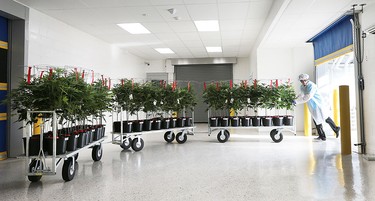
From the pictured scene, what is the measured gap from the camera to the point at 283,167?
3670mm

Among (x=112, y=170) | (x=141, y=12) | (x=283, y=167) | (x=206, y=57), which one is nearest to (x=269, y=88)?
(x=283, y=167)

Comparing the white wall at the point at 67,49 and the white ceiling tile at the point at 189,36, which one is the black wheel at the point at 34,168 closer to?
the white wall at the point at 67,49

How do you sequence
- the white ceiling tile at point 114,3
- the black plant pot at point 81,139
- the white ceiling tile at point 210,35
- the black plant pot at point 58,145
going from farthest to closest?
the white ceiling tile at point 210,35
the white ceiling tile at point 114,3
the black plant pot at point 81,139
the black plant pot at point 58,145

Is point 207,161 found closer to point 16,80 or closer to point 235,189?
point 235,189

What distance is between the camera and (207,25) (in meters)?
6.56

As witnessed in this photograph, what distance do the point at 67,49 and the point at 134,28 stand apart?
1706mm

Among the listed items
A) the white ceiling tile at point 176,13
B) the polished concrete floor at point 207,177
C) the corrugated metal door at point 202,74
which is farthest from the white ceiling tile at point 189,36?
the corrugated metal door at point 202,74

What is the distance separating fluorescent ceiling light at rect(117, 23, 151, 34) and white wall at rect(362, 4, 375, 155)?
4.70 m

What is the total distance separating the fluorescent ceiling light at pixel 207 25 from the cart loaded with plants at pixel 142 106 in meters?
1.69

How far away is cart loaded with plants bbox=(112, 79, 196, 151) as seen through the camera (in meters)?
4.96

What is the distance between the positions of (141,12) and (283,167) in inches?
160

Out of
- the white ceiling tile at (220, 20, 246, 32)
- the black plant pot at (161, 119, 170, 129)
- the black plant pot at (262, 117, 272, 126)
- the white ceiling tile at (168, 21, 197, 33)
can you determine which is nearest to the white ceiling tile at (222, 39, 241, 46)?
the white ceiling tile at (220, 20, 246, 32)

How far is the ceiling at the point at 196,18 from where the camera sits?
16.1 ft

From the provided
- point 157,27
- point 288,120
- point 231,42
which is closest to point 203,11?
point 157,27
